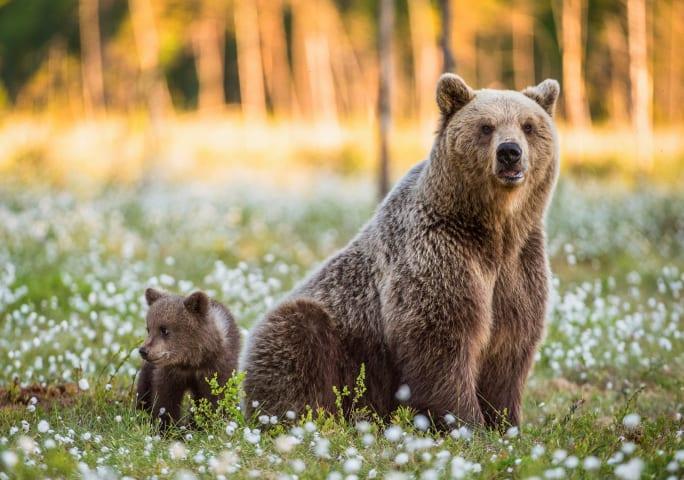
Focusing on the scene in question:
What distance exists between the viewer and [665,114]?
4141 cm

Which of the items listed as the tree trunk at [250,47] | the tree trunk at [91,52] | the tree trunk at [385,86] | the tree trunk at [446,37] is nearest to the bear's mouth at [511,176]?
the tree trunk at [446,37]

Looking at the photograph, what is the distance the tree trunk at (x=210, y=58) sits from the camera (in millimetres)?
36188

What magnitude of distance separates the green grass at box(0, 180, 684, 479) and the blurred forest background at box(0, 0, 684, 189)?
3.02 meters

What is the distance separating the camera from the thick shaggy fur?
4.73 metres

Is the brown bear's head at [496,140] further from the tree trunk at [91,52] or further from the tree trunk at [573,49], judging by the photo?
the tree trunk at [91,52]

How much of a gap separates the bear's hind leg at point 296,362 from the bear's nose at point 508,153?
1.44 meters

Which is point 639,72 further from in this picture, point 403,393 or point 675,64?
point 675,64

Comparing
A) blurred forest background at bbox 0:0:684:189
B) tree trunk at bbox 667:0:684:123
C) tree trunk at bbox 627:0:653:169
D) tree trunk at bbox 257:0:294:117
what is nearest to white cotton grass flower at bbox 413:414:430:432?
blurred forest background at bbox 0:0:684:189

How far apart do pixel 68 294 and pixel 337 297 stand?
14.9ft

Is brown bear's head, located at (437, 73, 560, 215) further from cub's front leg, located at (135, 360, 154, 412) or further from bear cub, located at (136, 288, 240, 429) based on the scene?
cub's front leg, located at (135, 360, 154, 412)

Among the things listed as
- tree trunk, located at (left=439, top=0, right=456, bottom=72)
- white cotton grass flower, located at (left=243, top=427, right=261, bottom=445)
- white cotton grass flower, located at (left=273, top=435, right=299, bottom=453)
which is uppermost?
tree trunk, located at (left=439, top=0, right=456, bottom=72)

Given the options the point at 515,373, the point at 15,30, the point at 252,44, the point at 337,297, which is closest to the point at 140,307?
the point at 337,297

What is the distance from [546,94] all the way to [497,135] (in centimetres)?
69

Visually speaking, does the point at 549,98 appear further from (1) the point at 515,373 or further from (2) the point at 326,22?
(2) the point at 326,22
